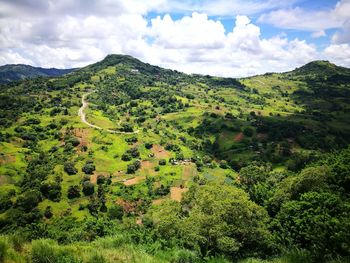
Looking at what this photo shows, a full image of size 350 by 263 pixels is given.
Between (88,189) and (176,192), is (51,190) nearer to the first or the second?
(88,189)

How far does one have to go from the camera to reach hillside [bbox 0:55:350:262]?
18.9 m

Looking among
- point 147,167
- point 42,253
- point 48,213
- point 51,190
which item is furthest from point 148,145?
point 42,253

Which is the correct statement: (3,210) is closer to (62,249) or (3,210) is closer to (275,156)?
(62,249)

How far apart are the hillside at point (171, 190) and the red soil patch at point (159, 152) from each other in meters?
0.51

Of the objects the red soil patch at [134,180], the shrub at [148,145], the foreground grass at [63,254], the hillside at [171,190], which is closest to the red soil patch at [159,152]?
the hillside at [171,190]

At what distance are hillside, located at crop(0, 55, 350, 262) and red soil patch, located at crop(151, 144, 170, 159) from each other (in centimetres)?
51

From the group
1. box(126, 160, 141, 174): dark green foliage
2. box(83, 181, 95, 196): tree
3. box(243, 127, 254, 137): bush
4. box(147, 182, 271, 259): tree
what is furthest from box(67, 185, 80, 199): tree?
box(243, 127, 254, 137): bush

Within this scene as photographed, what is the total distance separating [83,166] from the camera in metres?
133

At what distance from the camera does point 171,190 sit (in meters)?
120

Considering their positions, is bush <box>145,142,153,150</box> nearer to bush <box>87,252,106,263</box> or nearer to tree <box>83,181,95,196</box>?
tree <box>83,181,95,196</box>

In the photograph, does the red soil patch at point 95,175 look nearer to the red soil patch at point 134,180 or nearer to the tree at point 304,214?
the red soil patch at point 134,180

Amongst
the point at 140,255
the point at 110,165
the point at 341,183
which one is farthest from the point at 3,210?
the point at 140,255

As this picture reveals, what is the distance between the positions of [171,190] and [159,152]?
38886 mm

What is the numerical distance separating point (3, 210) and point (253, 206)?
8719 cm
